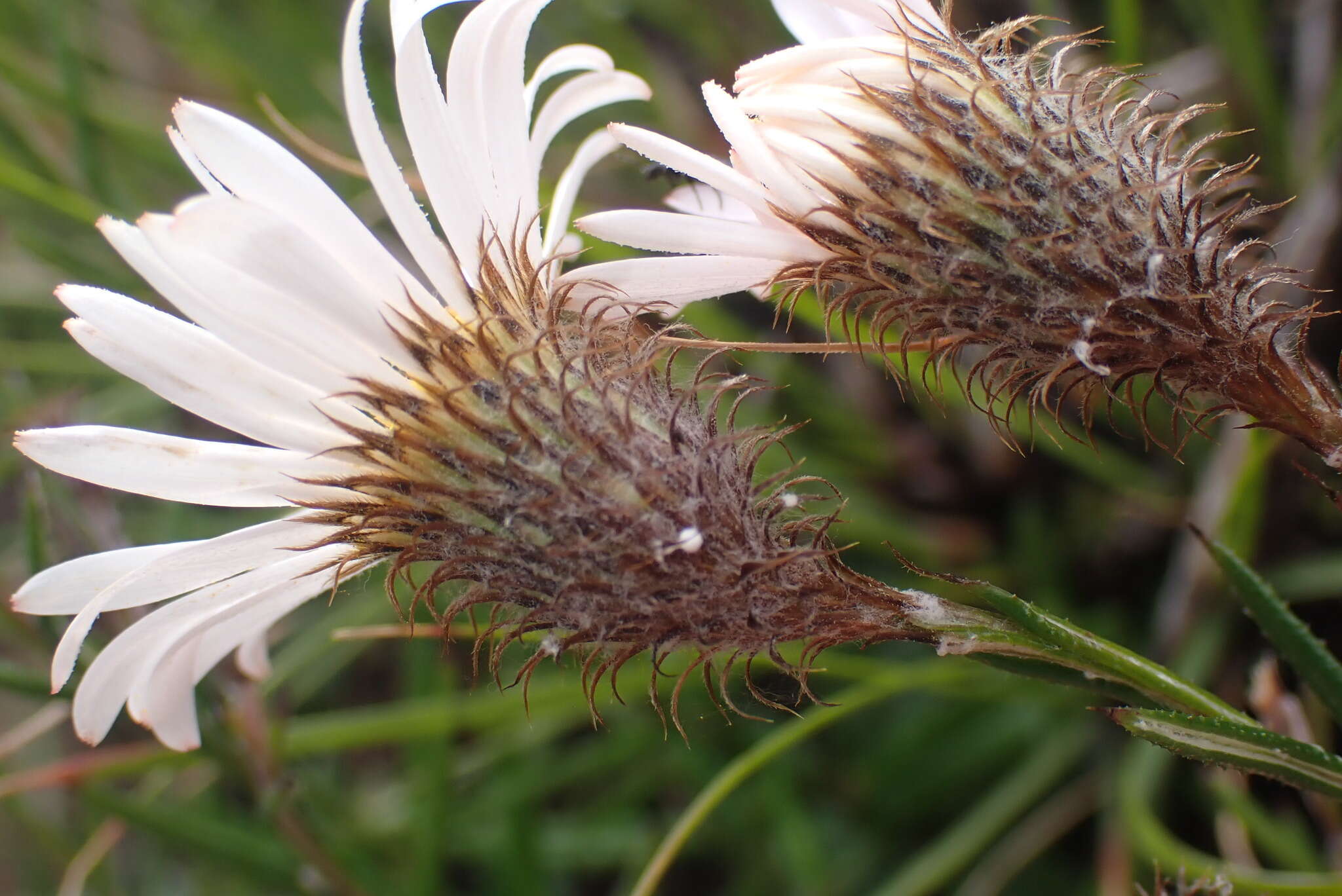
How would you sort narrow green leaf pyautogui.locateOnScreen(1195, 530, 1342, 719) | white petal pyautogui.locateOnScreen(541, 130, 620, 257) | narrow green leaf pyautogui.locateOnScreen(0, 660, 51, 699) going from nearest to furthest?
narrow green leaf pyautogui.locateOnScreen(1195, 530, 1342, 719) < white petal pyautogui.locateOnScreen(541, 130, 620, 257) < narrow green leaf pyautogui.locateOnScreen(0, 660, 51, 699)

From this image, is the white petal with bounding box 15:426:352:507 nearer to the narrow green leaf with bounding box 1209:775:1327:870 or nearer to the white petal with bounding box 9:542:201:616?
the white petal with bounding box 9:542:201:616

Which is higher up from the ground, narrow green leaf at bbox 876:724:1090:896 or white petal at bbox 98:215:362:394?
white petal at bbox 98:215:362:394

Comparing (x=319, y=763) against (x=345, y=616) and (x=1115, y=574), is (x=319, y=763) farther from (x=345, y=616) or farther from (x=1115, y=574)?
(x=1115, y=574)

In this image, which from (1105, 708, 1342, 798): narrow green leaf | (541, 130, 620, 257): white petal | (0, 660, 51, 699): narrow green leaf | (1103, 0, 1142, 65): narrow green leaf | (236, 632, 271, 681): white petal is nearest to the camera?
(1105, 708, 1342, 798): narrow green leaf

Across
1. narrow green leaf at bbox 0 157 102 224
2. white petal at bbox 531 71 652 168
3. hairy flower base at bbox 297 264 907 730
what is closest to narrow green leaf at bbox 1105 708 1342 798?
hairy flower base at bbox 297 264 907 730

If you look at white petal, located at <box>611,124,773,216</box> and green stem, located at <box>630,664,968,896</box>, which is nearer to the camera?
white petal, located at <box>611,124,773,216</box>

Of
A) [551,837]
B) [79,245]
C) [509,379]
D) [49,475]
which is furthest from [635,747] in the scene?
[79,245]

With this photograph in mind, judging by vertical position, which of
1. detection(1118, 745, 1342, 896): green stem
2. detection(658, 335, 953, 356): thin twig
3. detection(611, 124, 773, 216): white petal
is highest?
detection(611, 124, 773, 216): white petal
